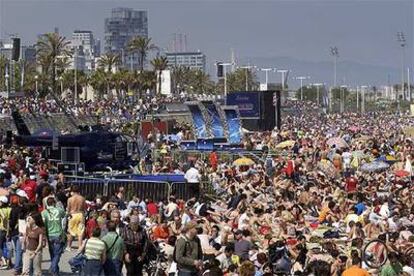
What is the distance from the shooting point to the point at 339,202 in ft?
82.7

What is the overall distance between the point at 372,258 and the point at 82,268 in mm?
4420

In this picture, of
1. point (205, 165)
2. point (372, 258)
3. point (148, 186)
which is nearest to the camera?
point (372, 258)

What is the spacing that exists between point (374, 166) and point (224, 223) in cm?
1595

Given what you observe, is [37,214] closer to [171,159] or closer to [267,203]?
[267,203]

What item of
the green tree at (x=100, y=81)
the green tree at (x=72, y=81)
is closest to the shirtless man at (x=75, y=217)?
the green tree at (x=72, y=81)

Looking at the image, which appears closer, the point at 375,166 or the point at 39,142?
the point at 39,142

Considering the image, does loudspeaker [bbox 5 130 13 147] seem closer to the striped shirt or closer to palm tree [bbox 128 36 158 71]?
the striped shirt

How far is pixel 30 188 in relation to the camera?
2134 cm

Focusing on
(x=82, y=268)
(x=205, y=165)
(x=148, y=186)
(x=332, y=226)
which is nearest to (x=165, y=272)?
(x=82, y=268)

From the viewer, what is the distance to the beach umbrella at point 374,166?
35.1 meters

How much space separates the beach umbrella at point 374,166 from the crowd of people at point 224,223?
4.3 inches

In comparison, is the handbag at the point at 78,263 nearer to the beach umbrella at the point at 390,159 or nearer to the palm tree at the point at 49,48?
the beach umbrella at the point at 390,159

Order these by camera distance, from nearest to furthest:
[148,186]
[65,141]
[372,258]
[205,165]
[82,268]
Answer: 1. [82,268]
2. [372,258]
3. [148,186]
4. [65,141]
5. [205,165]

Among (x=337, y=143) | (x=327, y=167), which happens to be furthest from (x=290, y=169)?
(x=337, y=143)
